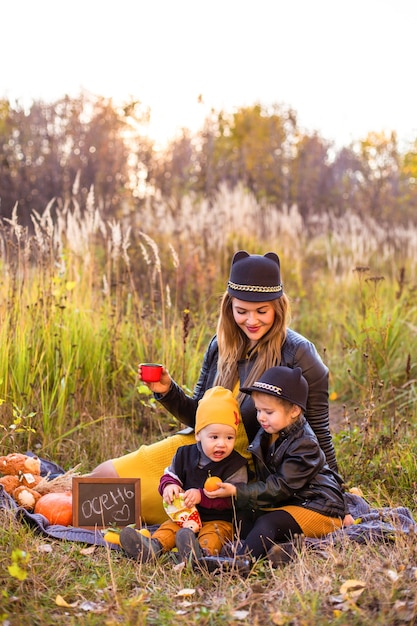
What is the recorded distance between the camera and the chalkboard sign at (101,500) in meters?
4.04

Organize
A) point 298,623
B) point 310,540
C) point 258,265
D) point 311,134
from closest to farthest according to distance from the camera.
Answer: point 298,623
point 310,540
point 258,265
point 311,134

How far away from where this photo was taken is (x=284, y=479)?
3611 millimetres

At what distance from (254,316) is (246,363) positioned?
309 mm

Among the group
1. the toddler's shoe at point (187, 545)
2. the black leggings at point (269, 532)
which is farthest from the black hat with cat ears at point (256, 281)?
the toddler's shoe at point (187, 545)

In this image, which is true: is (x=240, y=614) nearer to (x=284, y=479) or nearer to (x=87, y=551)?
(x=284, y=479)

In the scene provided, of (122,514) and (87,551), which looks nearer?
(87,551)

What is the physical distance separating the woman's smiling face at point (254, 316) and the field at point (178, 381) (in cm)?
101

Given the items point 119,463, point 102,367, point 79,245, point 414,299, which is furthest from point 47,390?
point 414,299

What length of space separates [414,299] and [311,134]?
16.7 meters

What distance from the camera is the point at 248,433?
4047mm

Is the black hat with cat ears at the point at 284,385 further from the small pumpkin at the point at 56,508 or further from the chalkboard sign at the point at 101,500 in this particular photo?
the small pumpkin at the point at 56,508

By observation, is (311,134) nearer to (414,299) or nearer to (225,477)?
(414,299)

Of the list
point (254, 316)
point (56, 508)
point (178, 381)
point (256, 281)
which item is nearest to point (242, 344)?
point (254, 316)

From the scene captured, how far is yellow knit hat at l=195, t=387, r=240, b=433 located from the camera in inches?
145
